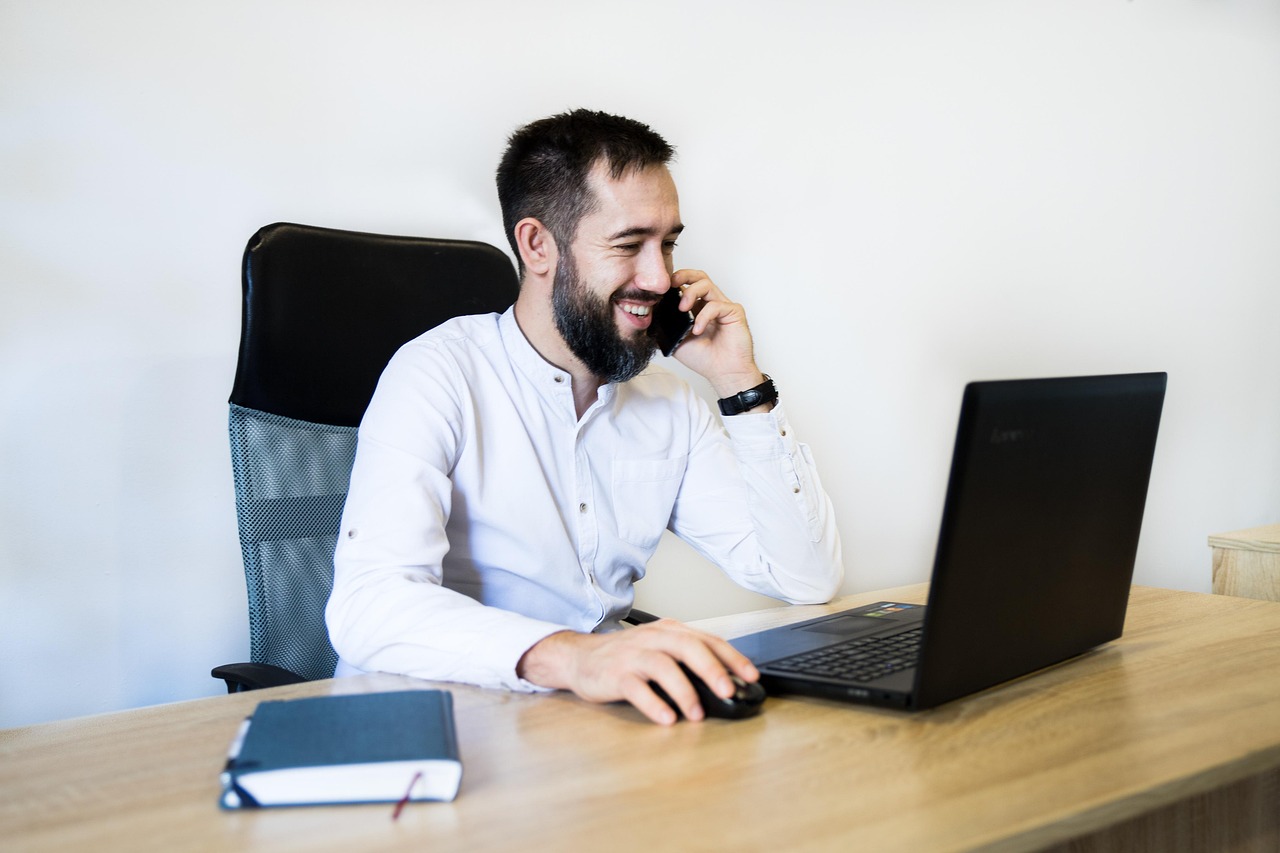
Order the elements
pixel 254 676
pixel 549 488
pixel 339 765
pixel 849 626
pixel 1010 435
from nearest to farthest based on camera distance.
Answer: pixel 339 765, pixel 1010 435, pixel 849 626, pixel 254 676, pixel 549 488

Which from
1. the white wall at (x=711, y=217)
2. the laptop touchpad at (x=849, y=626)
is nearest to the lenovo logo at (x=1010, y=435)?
the laptop touchpad at (x=849, y=626)

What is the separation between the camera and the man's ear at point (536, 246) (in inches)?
65.7

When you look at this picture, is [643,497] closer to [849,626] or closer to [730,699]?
[849,626]

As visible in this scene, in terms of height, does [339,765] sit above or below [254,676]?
above

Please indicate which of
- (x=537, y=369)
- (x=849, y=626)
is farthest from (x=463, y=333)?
(x=849, y=626)

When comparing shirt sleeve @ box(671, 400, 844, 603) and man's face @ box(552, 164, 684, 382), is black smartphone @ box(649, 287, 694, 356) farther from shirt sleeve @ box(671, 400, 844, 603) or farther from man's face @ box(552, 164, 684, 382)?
shirt sleeve @ box(671, 400, 844, 603)

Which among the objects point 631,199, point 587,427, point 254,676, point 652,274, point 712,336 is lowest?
point 254,676

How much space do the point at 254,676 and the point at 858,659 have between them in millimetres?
752

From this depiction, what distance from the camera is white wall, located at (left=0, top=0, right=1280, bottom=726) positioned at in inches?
69.1

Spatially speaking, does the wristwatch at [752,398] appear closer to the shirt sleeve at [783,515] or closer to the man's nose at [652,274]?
the shirt sleeve at [783,515]

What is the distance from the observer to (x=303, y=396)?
61.4 inches

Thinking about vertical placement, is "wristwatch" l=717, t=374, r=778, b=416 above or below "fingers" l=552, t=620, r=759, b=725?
above

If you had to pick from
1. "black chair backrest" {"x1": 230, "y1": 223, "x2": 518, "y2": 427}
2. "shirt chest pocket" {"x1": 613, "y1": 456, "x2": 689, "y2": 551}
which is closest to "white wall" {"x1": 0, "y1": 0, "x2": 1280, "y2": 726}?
"black chair backrest" {"x1": 230, "y1": 223, "x2": 518, "y2": 427}

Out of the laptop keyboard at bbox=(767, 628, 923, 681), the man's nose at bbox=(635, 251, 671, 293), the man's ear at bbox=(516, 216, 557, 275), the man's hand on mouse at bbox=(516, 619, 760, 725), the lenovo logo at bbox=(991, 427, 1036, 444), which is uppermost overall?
the man's ear at bbox=(516, 216, 557, 275)
